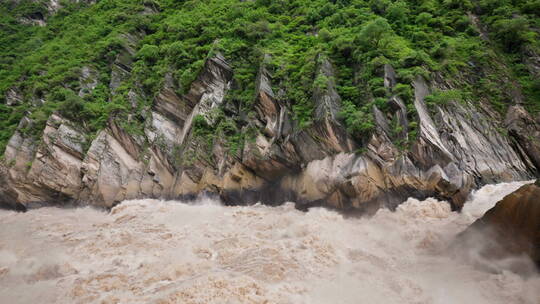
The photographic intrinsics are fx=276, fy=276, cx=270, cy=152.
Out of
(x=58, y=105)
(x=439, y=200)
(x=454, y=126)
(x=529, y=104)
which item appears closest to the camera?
(x=439, y=200)

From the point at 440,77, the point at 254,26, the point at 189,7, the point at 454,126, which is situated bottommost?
the point at 454,126

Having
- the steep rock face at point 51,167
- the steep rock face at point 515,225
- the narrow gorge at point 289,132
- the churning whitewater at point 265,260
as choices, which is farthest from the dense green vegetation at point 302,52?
the steep rock face at point 515,225

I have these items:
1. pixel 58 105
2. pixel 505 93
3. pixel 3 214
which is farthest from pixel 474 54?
pixel 3 214

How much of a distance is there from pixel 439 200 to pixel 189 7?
29.8 metres

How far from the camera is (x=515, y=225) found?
8.02 meters

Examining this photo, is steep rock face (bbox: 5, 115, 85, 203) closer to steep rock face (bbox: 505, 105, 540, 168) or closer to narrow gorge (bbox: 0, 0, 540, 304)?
narrow gorge (bbox: 0, 0, 540, 304)

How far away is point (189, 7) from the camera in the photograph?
2984 centimetres

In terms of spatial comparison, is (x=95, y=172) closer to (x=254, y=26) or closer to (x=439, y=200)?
(x=254, y=26)

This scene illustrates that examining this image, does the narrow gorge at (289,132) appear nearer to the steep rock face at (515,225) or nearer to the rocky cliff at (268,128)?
the rocky cliff at (268,128)

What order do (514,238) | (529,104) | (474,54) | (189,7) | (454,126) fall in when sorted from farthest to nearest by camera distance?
(189,7), (474,54), (529,104), (454,126), (514,238)

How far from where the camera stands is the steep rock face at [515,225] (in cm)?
748

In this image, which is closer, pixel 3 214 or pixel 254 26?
pixel 3 214

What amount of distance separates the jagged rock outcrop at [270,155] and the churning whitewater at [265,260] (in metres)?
1.20

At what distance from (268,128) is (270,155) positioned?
6.38 ft
